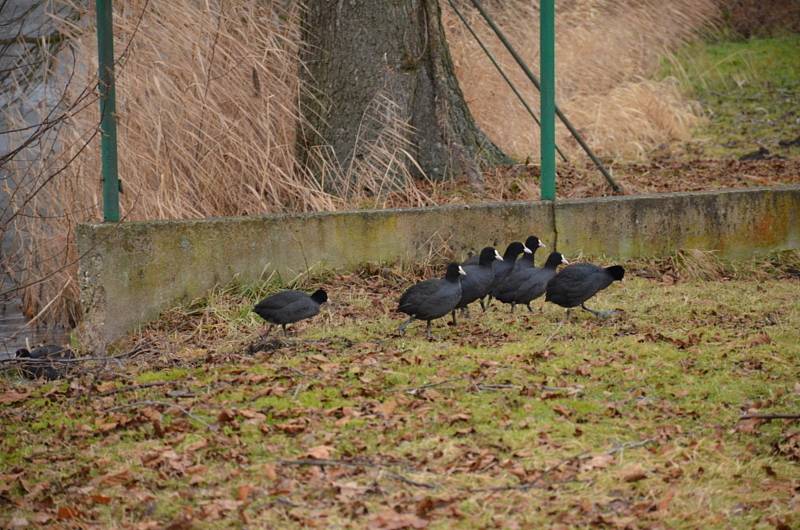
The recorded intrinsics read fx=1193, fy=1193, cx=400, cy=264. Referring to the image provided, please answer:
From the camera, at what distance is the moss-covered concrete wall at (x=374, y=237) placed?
28.4ft

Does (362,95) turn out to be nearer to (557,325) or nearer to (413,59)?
(413,59)

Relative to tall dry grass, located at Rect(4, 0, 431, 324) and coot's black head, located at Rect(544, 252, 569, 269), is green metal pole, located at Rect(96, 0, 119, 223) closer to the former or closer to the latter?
tall dry grass, located at Rect(4, 0, 431, 324)

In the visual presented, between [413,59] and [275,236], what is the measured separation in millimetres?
2756

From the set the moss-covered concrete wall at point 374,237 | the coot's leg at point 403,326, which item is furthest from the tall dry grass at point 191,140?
the coot's leg at point 403,326

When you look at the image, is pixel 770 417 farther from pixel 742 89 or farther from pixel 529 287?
pixel 742 89

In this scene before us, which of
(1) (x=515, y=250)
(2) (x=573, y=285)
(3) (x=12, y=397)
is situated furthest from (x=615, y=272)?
(3) (x=12, y=397)

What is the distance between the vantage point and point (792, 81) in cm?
2053

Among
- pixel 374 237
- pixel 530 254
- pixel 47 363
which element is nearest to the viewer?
pixel 47 363

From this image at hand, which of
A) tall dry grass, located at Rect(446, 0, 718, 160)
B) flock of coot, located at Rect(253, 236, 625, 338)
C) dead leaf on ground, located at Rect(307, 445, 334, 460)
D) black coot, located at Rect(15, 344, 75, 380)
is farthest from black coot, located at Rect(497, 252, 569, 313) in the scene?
tall dry grass, located at Rect(446, 0, 718, 160)

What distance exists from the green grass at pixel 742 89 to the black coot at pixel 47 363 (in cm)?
923

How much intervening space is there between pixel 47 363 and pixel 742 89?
15.7 metres

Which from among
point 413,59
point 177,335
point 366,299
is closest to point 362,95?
point 413,59

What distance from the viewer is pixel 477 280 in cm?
845

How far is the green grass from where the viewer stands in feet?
52.5
